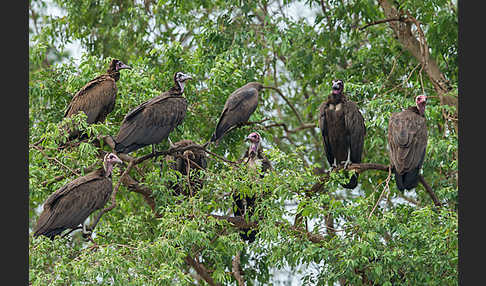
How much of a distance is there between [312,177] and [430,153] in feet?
8.04

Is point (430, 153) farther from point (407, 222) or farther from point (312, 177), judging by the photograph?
point (312, 177)

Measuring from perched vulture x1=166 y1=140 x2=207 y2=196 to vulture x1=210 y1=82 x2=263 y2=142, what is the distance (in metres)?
0.34

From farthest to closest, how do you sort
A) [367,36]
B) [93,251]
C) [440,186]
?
[367,36] → [440,186] → [93,251]

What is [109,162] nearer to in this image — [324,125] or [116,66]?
[116,66]

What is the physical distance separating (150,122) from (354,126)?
96.9 inches

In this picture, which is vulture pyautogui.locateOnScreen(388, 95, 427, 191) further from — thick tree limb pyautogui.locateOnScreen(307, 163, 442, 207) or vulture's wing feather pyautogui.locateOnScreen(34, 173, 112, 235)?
vulture's wing feather pyautogui.locateOnScreen(34, 173, 112, 235)

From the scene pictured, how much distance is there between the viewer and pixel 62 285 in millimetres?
6352

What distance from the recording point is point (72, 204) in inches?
295

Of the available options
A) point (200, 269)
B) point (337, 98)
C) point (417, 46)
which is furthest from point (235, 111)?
point (417, 46)

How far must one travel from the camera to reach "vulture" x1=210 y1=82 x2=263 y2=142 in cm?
948

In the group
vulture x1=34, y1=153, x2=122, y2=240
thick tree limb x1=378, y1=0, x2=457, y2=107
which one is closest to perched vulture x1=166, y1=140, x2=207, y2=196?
vulture x1=34, y1=153, x2=122, y2=240

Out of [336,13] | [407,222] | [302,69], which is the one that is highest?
[336,13]

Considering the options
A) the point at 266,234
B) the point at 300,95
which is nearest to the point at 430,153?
the point at 266,234

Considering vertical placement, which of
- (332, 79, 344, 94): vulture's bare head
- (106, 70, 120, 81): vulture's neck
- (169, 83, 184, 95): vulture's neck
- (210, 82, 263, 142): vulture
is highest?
(106, 70, 120, 81): vulture's neck
